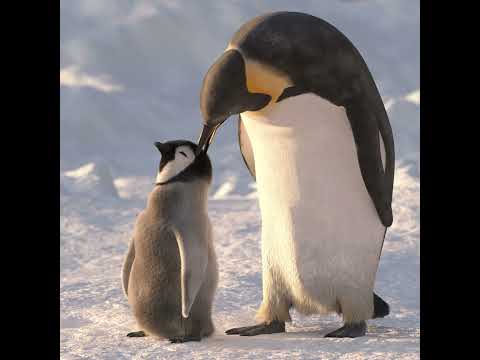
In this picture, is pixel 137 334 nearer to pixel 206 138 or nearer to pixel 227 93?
pixel 206 138

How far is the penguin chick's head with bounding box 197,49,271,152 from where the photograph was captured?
2656mm

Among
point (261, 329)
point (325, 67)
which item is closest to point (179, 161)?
point (325, 67)

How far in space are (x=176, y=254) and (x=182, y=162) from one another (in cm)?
30

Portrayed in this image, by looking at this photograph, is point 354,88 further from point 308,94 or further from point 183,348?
point 183,348

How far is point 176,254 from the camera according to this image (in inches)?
107

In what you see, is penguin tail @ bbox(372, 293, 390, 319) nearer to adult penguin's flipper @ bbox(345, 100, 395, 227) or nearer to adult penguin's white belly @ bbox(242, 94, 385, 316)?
adult penguin's white belly @ bbox(242, 94, 385, 316)

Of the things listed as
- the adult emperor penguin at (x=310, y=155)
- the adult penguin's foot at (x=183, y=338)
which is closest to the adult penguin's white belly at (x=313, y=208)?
the adult emperor penguin at (x=310, y=155)

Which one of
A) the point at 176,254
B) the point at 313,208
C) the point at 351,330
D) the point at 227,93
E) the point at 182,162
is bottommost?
the point at 351,330

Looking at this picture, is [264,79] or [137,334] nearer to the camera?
[264,79]

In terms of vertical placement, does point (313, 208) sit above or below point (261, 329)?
above

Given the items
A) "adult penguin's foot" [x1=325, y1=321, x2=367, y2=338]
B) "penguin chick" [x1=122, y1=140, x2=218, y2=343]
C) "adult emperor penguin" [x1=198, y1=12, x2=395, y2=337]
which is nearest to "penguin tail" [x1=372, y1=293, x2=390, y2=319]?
"adult emperor penguin" [x1=198, y1=12, x2=395, y2=337]

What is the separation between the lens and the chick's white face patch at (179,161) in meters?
2.79

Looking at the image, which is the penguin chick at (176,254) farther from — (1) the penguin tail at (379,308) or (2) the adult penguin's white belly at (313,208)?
(1) the penguin tail at (379,308)

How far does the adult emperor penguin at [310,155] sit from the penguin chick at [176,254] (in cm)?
11
